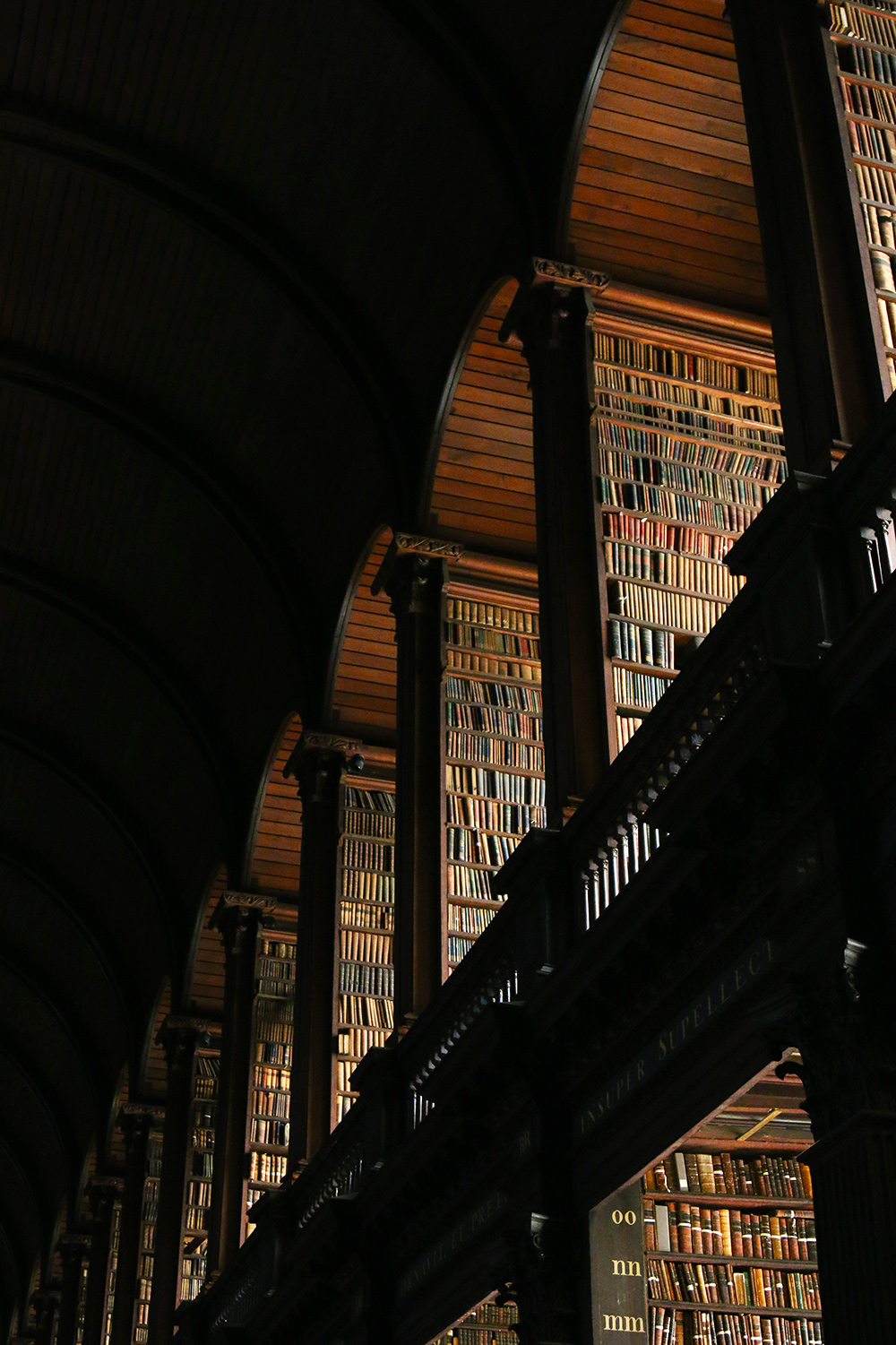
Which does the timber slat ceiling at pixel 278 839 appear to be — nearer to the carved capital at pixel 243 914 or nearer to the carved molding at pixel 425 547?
the carved capital at pixel 243 914

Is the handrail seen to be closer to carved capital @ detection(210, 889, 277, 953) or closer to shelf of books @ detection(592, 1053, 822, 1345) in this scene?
shelf of books @ detection(592, 1053, 822, 1345)

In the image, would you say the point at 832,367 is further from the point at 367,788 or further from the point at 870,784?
the point at 367,788

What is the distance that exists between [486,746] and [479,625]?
90 cm

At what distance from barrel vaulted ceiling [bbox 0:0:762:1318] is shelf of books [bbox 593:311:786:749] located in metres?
0.55

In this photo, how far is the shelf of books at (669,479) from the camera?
8484 millimetres

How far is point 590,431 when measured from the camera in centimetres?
880

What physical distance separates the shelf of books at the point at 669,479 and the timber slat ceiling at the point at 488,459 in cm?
174

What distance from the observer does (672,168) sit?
938 centimetres

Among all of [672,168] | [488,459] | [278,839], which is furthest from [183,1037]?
[672,168]

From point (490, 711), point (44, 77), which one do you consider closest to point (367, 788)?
point (490, 711)

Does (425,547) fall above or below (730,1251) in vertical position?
above

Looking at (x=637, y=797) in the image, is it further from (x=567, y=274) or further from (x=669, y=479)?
(x=567, y=274)

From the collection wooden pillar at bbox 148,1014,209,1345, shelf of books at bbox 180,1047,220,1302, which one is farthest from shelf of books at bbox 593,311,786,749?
shelf of books at bbox 180,1047,220,1302

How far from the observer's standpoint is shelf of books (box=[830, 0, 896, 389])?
6484 mm
